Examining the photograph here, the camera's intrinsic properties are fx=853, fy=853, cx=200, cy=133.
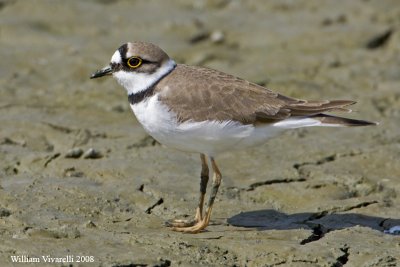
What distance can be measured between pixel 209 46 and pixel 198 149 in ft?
16.0

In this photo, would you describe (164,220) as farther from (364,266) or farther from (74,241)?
(364,266)

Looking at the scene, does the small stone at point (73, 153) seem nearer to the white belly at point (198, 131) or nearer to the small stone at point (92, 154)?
the small stone at point (92, 154)

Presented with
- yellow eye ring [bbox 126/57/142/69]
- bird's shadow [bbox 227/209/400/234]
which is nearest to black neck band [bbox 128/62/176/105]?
yellow eye ring [bbox 126/57/142/69]

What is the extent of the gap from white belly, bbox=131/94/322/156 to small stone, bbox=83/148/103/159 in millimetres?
1487

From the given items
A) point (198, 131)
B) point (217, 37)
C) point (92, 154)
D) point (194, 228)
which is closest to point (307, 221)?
point (194, 228)

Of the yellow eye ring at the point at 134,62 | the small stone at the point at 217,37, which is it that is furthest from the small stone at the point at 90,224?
the small stone at the point at 217,37

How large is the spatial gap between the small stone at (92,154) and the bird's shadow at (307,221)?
5.88ft

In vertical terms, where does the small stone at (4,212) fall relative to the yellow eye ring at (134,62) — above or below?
below

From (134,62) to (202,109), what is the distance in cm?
73

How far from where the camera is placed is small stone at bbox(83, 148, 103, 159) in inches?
321

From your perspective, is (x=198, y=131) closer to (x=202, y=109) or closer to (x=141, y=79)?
(x=202, y=109)

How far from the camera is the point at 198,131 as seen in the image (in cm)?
664

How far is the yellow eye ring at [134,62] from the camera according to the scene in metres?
6.97

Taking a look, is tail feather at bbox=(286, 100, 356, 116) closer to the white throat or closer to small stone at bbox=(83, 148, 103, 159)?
the white throat
